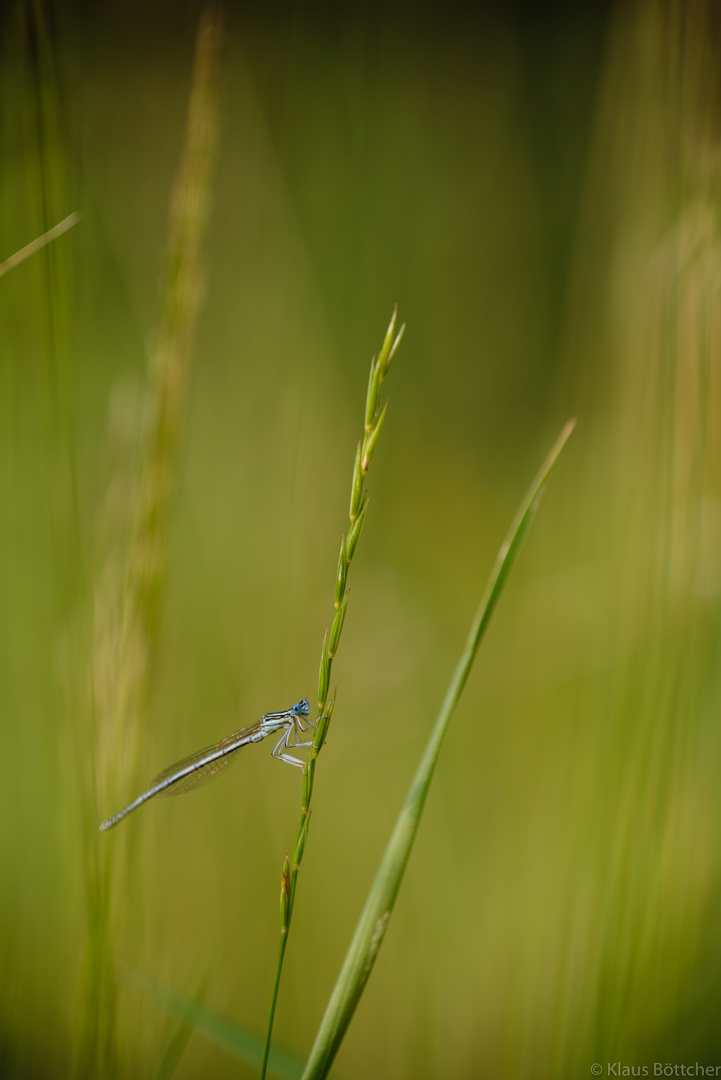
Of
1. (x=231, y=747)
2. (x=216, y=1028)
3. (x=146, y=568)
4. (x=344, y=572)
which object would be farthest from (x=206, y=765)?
(x=344, y=572)

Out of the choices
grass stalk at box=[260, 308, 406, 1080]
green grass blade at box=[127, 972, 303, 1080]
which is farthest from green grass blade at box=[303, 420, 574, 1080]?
green grass blade at box=[127, 972, 303, 1080]

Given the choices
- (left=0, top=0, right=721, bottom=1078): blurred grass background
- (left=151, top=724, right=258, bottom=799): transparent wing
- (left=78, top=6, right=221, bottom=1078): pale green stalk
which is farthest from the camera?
A: (left=151, top=724, right=258, bottom=799): transparent wing

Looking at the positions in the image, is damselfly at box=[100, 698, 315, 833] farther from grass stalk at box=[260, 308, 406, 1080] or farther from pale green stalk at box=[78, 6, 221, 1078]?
grass stalk at box=[260, 308, 406, 1080]

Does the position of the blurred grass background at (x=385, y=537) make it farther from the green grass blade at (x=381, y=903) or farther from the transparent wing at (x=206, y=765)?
the green grass blade at (x=381, y=903)

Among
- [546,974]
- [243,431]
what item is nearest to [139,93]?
[243,431]

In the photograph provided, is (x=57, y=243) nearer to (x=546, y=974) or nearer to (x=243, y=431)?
(x=243, y=431)

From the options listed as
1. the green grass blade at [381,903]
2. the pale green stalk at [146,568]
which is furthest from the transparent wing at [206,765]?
the green grass blade at [381,903]
